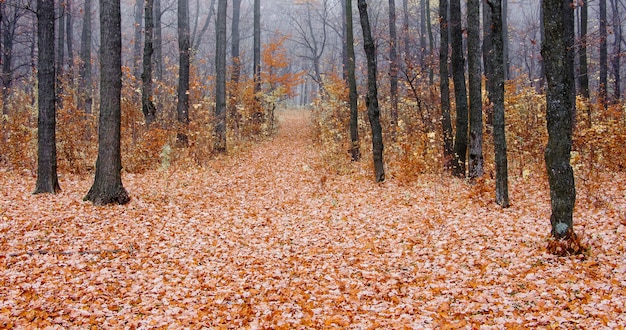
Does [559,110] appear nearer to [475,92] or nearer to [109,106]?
[475,92]

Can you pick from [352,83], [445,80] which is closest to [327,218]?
[445,80]

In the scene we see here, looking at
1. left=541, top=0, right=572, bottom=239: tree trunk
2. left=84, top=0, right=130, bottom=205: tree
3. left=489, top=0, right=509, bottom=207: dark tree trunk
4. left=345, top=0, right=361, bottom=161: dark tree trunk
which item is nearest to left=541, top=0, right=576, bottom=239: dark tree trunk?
left=541, top=0, right=572, bottom=239: tree trunk


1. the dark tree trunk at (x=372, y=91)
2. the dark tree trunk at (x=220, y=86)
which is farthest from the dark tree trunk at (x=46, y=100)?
the dark tree trunk at (x=372, y=91)

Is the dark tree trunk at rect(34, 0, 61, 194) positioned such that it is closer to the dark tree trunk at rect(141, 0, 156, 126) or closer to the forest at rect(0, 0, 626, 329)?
the forest at rect(0, 0, 626, 329)

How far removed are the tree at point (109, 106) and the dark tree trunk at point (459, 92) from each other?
8.09 m

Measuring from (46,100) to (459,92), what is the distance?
999 centimetres

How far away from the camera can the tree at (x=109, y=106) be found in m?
8.52

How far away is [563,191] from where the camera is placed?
5578mm

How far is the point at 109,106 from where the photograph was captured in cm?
858

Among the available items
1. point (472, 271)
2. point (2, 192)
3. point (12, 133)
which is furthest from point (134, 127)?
point (472, 271)

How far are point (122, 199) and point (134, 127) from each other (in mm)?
6160

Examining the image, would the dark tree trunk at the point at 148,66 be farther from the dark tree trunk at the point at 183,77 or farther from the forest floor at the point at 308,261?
the forest floor at the point at 308,261

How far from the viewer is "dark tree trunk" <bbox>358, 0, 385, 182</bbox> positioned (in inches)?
424

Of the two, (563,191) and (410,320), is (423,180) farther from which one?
(410,320)
